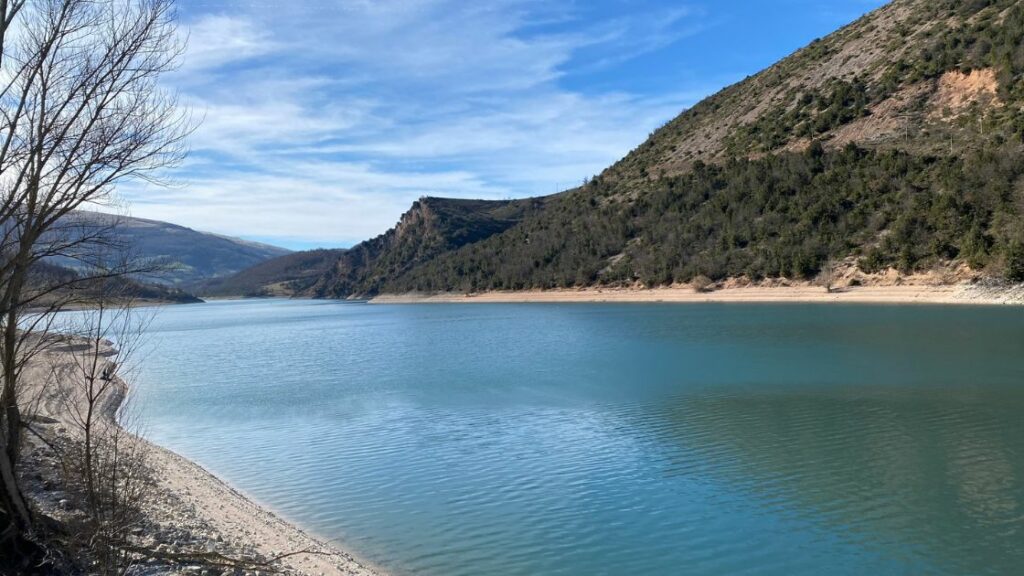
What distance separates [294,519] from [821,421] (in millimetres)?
11610

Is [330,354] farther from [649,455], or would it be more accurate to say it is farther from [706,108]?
[706,108]

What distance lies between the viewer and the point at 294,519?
11383mm

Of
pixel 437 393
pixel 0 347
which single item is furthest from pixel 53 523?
pixel 437 393

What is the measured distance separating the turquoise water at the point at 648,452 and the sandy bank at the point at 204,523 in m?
0.74

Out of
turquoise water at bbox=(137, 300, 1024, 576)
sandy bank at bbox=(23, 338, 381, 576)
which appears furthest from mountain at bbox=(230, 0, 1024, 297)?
sandy bank at bbox=(23, 338, 381, 576)

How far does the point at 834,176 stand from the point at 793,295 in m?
17.6

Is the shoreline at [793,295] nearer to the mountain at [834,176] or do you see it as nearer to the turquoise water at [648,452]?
the mountain at [834,176]

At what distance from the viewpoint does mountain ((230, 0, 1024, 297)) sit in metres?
54.1

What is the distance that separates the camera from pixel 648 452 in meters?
14.3

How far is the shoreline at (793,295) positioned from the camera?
45.2 m

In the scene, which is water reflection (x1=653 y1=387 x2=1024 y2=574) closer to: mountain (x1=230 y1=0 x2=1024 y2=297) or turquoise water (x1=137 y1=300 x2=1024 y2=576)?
turquoise water (x1=137 y1=300 x2=1024 y2=576)

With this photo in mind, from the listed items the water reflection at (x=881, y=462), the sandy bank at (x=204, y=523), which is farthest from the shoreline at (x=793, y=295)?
the sandy bank at (x=204, y=523)

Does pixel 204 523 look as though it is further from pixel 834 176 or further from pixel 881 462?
pixel 834 176

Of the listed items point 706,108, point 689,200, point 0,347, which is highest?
point 706,108
